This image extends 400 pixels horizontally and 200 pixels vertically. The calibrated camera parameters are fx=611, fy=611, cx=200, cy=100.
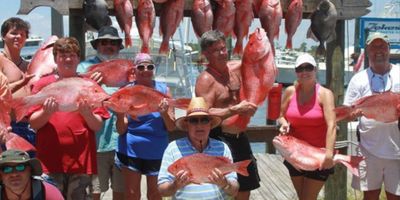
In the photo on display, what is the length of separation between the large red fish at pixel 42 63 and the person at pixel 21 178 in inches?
41.0

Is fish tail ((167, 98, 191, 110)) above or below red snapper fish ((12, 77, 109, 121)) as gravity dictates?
below

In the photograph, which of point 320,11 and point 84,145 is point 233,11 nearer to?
point 320,11

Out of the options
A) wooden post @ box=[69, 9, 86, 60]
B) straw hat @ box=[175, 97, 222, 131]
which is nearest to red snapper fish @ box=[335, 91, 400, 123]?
straw hat @ box=[175, 97, 222, 131]

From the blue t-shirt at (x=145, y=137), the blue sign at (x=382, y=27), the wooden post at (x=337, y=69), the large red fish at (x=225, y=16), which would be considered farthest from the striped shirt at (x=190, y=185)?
the blue sign at (x=382, y=27)

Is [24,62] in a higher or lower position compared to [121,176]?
higher

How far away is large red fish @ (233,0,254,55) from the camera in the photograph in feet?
17.3

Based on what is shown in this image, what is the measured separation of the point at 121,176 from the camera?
5.01 meters

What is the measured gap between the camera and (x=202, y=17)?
5156 millimetres

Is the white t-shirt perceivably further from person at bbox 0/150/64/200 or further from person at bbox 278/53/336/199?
person at bbox 0/150/64/200

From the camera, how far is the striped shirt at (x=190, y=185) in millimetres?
3854

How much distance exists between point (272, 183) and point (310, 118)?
3307mm

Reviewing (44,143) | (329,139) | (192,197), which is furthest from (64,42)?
(329,139)

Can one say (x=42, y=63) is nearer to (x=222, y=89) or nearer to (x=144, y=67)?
(x=144, y=67)

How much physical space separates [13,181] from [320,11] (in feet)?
10.2
